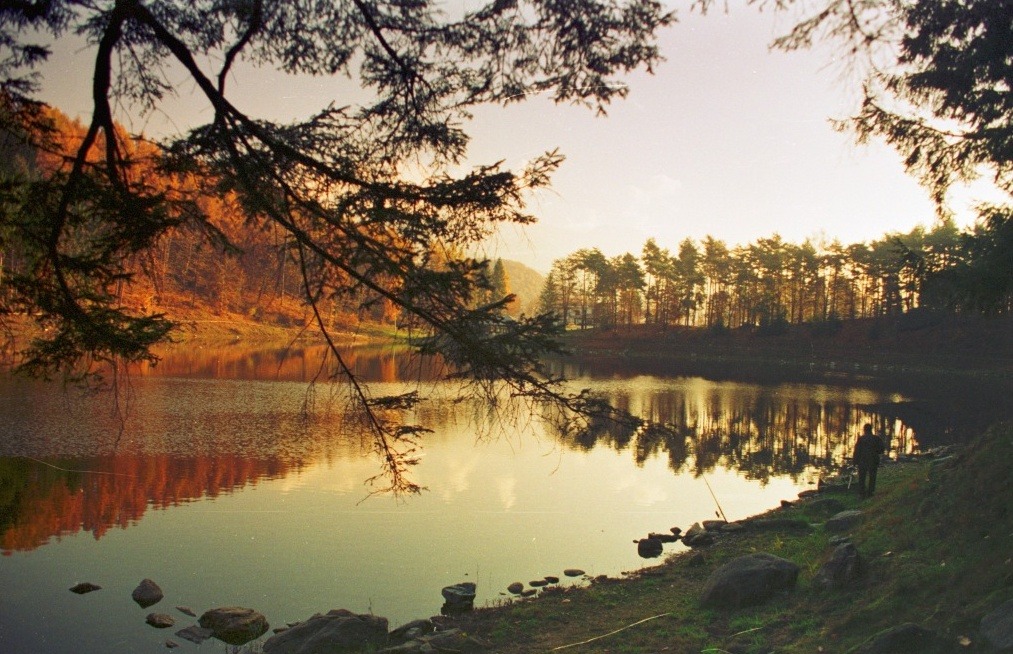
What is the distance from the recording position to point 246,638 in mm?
9234

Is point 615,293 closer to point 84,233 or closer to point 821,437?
point 821,437

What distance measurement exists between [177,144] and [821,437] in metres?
27.2

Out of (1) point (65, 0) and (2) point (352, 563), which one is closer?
(1) point (65, 0)

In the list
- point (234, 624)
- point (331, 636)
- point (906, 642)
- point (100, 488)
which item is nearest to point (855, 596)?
point (906, 642)

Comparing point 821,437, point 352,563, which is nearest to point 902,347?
point 821,437

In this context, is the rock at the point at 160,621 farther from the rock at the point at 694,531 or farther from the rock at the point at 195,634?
the rock at the point at 694,531

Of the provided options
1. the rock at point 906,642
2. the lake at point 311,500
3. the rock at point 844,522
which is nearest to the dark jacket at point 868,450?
the rock at point 844,522

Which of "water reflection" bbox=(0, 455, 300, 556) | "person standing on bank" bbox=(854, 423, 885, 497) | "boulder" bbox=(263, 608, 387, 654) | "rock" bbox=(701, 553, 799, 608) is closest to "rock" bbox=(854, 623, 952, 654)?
"rock" bbox=(701, 553, 799, 608)

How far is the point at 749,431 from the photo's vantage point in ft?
93.0

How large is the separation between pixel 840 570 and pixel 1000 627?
301 centimetres

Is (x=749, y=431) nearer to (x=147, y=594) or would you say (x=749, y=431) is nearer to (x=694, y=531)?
(x=694, y=531)

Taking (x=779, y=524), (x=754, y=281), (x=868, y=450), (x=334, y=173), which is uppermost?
(x=754, y=281)

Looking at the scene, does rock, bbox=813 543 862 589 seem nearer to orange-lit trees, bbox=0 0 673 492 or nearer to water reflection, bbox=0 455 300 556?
orange-lit trees, bbox=0 0 673 492

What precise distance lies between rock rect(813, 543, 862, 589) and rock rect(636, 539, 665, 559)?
454 cm
